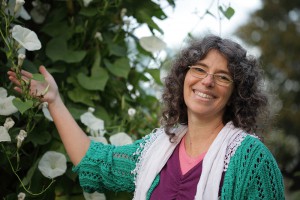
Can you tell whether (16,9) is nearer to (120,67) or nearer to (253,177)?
(120,67)

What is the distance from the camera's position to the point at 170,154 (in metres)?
1.77

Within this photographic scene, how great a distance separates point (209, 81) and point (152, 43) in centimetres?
73

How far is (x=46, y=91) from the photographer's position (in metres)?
1.75

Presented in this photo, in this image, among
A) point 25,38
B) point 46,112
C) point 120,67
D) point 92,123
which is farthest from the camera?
point 120,67

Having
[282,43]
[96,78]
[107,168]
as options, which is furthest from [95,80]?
[282,43]

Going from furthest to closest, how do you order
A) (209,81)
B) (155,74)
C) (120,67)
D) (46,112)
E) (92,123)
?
(155,74)
(120,67)
(92,123)
(46,112)
(209,81)

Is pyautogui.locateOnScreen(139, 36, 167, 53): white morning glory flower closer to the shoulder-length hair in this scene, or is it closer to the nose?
the shoulder-length hair

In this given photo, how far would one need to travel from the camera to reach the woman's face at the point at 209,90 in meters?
1.66

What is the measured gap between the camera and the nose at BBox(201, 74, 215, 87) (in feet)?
5.36

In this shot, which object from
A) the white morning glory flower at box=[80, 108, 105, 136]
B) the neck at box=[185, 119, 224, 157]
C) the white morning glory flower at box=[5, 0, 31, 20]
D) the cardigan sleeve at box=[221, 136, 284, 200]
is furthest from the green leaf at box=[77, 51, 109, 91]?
the cardigan sleeve at box=[221, 136, 284, 200]

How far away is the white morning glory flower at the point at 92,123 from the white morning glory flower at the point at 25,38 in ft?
1.31

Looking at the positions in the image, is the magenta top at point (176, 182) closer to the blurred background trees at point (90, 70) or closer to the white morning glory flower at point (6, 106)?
the blurred background trees at point (90, 70)

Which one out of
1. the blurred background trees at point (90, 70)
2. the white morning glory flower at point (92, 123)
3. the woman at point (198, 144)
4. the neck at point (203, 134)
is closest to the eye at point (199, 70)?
the woman at point (198, 144)

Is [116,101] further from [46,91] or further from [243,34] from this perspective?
[243,34]
